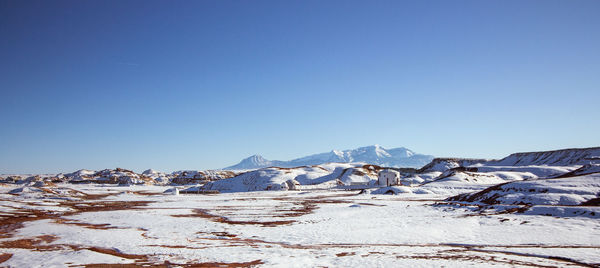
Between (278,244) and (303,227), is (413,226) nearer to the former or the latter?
(303,227)

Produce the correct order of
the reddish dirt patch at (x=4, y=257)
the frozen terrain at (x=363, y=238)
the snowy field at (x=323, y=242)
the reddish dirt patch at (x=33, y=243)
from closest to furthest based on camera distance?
the snowy field at (x=323, y=242) → the frozen terrain at (x=363, y=238) → the reddish dirt patch at (x=4, y=257) → the reddish dirt patch at (x=33, y=243)

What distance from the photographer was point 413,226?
2453 cm

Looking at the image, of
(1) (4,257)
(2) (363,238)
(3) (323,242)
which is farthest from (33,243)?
(2) (363,238)

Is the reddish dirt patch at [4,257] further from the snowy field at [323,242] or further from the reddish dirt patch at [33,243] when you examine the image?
the reddish dirt patch at [33,243]

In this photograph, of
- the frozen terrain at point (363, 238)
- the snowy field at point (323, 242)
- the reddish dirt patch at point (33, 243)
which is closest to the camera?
the snowy field at point (323, 242)

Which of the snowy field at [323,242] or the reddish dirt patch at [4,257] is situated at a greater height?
the reddish dirt patch at [4,257]

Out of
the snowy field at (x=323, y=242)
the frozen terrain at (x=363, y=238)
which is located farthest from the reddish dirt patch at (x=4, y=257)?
the snowy field at (x=323, y=242)

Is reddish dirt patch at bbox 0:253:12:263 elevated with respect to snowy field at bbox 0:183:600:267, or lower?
elevated

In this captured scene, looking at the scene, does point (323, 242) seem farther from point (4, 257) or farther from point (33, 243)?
point (33, 243)

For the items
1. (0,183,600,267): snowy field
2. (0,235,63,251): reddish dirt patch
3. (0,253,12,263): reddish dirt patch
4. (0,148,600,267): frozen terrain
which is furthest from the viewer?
(0,235,63,251): reddish dirt patch

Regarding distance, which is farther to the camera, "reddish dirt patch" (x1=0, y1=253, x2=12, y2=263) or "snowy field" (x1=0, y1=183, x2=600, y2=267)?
"reddish dirt patch" (x1=0, y1=253, x2=12, y2=263)

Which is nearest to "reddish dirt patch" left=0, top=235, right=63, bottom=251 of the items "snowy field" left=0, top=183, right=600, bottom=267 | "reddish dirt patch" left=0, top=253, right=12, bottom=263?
"snowy field" left=0, top=183, right=600, bottom=267

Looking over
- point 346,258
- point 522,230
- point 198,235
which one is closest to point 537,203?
point 522,230

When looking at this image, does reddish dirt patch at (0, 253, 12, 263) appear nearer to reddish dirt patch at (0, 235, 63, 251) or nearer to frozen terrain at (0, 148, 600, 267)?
frozen terrain at (0, 148, 600, 267)
